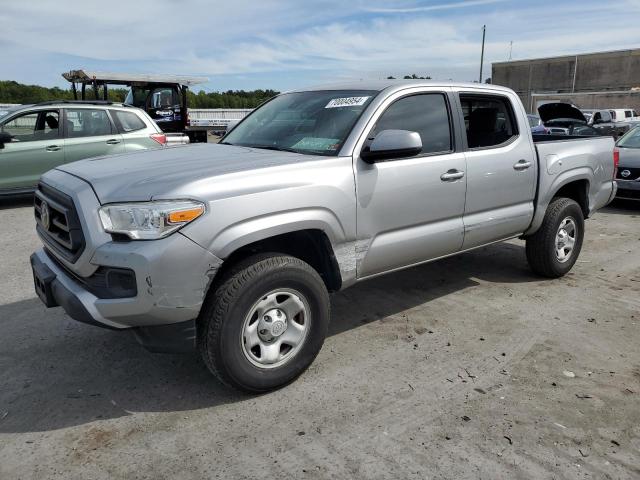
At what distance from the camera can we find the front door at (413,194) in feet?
11.4

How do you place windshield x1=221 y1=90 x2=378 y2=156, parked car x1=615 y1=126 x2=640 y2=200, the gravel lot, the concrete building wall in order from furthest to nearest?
the concrete building wall, parked car x1=615 y1=126 x2=640 y2=200, windshield x1=221 y1=90 x2=378 y2=156, the gravel lot

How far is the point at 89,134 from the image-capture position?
916cm

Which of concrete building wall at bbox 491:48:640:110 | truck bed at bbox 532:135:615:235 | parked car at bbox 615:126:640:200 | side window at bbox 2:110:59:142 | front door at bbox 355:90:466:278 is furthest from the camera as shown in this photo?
concrete building wall at bbox 491:48:640:110

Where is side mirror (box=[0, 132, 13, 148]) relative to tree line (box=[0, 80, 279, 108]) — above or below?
below

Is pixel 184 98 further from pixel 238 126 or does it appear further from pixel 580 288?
pixel 580 288

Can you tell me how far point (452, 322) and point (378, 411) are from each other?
148 centimetres

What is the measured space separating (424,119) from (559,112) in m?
14.2

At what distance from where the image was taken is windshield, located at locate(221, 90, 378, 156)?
3592mm

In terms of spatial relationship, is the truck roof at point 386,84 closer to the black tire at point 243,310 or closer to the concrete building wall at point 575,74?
the black tire at point 243,310

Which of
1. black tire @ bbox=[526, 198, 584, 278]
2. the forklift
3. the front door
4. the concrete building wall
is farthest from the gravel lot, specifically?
the concrete building wall

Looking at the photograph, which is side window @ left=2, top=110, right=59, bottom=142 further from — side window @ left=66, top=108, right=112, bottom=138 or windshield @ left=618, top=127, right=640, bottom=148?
windshield @ left=618, top=127, right=640, bottom=148

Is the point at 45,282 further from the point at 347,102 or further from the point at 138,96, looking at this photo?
the point at 138,96

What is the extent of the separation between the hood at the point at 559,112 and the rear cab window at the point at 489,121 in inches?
495


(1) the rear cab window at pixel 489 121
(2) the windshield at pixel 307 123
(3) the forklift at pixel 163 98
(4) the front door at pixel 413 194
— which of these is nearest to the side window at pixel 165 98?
(3) the forklift at pixel 163 98
